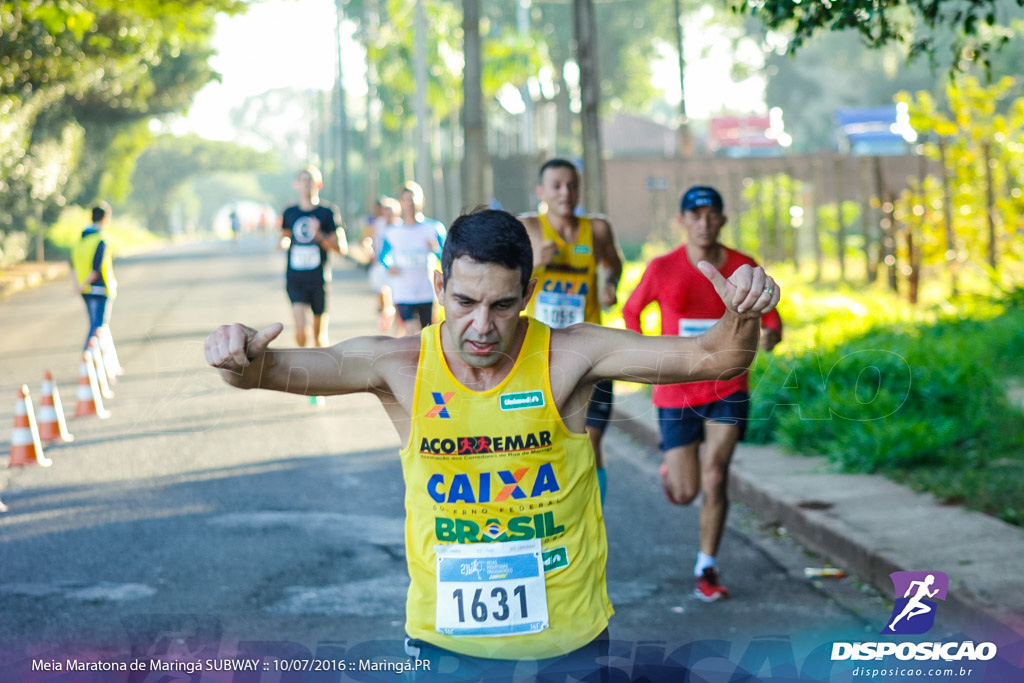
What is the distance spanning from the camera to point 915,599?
6098 millimetres

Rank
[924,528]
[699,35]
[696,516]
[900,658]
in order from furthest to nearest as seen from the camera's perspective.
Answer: [699,35] < [696,516] < [924,528] < [900,658]

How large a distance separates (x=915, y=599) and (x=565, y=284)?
2.41 metres

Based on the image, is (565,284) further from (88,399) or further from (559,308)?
(88,399)

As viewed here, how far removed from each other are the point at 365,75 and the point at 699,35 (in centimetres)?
2043

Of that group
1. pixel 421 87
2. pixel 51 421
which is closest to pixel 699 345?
pixel 51 421

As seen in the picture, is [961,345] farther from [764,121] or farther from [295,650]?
[764,121]

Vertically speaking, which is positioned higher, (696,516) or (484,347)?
(484,347)

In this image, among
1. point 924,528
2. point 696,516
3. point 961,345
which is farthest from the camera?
Answer: point 961,345

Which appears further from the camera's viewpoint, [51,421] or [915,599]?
[51,421]

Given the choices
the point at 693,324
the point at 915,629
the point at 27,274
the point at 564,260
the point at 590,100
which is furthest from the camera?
the point at 27,274

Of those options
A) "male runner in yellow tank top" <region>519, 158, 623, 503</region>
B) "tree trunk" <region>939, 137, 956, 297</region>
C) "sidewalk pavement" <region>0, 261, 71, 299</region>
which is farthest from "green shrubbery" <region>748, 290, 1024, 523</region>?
"sidewalk pavement" <region>0, 261, 71, 299</region>

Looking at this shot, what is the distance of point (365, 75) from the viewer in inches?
2119

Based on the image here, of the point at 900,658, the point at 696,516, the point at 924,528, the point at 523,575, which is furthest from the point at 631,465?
the point at 523,575

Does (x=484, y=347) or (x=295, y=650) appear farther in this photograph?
(x=295, y=650)
